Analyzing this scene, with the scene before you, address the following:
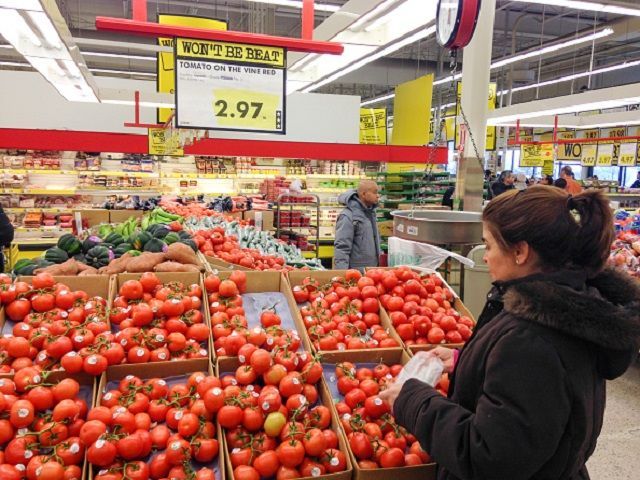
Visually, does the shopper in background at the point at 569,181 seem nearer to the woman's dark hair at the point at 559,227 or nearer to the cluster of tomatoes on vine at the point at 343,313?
the cluster of tomatoes on vine at the point at 343,313

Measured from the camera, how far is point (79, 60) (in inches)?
179

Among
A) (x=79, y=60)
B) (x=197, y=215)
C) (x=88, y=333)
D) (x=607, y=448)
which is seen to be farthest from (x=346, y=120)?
(x=88, y=333)

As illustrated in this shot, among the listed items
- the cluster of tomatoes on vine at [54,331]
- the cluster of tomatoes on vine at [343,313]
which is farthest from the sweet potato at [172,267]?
the cluster of tomatoes on vine at [343,313]

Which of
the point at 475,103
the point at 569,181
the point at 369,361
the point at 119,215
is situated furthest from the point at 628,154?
the point at 369,361

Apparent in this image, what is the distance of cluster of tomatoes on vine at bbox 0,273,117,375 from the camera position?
7.20 feet

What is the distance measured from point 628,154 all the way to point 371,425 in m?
18.1

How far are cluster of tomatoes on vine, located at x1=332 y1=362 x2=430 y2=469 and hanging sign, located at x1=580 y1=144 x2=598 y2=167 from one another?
727 inches

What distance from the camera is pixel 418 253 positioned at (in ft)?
14.9

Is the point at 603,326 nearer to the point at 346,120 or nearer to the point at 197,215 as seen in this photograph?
the point at 197,215

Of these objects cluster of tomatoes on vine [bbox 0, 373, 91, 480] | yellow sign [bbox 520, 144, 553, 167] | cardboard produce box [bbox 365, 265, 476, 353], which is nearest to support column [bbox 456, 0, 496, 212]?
cardboard produce box [bbox 365, 265, 476, 353]

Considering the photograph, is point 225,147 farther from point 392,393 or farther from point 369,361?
point 392,393

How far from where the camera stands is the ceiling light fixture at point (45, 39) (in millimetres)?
2879

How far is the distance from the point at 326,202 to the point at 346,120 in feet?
6.51

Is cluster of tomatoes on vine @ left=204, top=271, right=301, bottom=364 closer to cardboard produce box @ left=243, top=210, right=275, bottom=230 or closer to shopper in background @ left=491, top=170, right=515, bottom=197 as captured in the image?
cardboard produce box @ left=243, top=210, right=275, bottom=230
